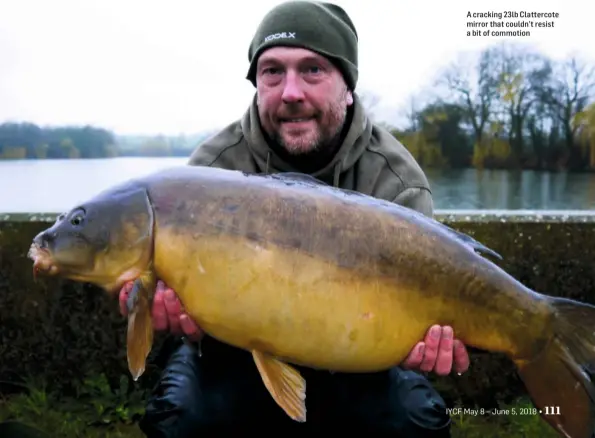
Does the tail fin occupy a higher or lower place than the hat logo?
lower

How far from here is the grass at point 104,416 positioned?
2.91m

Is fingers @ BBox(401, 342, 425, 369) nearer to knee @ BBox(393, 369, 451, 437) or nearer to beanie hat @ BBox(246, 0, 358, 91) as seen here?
knee @ BBox(393, 369, 451, 437)

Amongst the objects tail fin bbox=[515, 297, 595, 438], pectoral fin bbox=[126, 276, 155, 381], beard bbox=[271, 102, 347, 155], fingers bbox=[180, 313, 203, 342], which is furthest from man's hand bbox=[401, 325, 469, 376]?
beard bbox=[271, 102, 347, 155]

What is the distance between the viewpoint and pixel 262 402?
6.93 feet

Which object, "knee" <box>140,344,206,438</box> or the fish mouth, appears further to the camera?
"knee" <box>140,344,206,438</box>

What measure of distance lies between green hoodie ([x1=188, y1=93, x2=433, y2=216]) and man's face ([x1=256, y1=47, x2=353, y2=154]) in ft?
0.24

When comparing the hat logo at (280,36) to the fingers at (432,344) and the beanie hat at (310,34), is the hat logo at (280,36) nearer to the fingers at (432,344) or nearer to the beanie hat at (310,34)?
the beanie hat at (310,34)

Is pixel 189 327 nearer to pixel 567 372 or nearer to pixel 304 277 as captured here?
pixel 304 277

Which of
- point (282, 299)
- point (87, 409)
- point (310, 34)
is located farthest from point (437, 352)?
point (87, 409)

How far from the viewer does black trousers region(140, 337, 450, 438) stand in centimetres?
203

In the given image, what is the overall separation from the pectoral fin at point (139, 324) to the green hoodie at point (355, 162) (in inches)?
31.3

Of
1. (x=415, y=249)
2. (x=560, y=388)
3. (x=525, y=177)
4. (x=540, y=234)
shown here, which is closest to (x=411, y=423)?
(x=560, y=388)

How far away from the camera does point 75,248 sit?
1662mm

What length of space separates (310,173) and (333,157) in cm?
9
